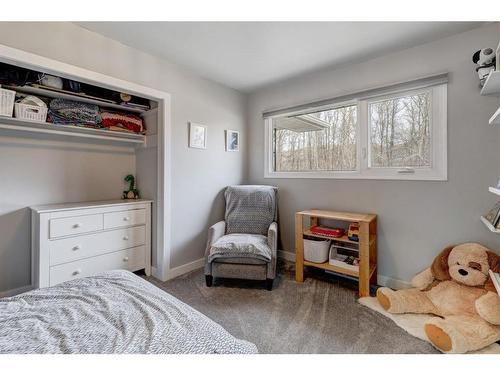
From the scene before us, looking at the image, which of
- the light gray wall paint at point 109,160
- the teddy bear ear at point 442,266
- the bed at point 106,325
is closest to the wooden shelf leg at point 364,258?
the teddy bear ear at point 442,266

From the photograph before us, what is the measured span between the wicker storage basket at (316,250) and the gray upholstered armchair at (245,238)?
1.12 ft

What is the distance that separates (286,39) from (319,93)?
0.83 m

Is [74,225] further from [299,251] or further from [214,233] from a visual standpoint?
[299,251]

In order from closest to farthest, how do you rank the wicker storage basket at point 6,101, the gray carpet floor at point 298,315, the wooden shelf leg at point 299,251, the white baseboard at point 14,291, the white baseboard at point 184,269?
1. the gray carpet floor at point 298,315
2. the wicker storage basket at point 6,101
3. the white baseboard at point 14,291
4. the wooden shelf leg at point 299,251
5. the white baseboard at point 184,269

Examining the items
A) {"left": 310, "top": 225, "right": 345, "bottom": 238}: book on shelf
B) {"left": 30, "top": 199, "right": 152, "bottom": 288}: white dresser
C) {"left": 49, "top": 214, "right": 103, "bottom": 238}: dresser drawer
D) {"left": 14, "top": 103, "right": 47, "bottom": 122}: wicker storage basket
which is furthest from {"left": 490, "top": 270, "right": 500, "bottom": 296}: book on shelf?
{"left": 14, "top": 103, "right": 47, "bottom": 122}: wicker storage basket

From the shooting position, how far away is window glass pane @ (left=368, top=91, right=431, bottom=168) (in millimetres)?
2084

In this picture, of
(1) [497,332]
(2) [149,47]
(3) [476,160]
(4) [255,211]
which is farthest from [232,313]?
(2) [149,47]

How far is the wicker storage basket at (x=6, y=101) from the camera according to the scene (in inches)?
69.2

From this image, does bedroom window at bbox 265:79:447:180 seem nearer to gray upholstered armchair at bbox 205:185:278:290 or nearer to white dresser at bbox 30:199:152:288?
gray upholstered armchair at bbox 205:185:278:290

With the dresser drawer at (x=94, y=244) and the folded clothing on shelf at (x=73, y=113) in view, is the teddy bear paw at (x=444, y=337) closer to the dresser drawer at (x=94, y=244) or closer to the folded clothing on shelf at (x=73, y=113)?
the dresser drawer at (x=94, y=244)

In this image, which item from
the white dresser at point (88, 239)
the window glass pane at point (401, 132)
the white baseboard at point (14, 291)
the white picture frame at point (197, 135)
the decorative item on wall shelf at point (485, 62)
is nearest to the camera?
the decorative item on wall shelf at point (485, 62)

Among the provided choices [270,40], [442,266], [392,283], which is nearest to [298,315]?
[392,283]
